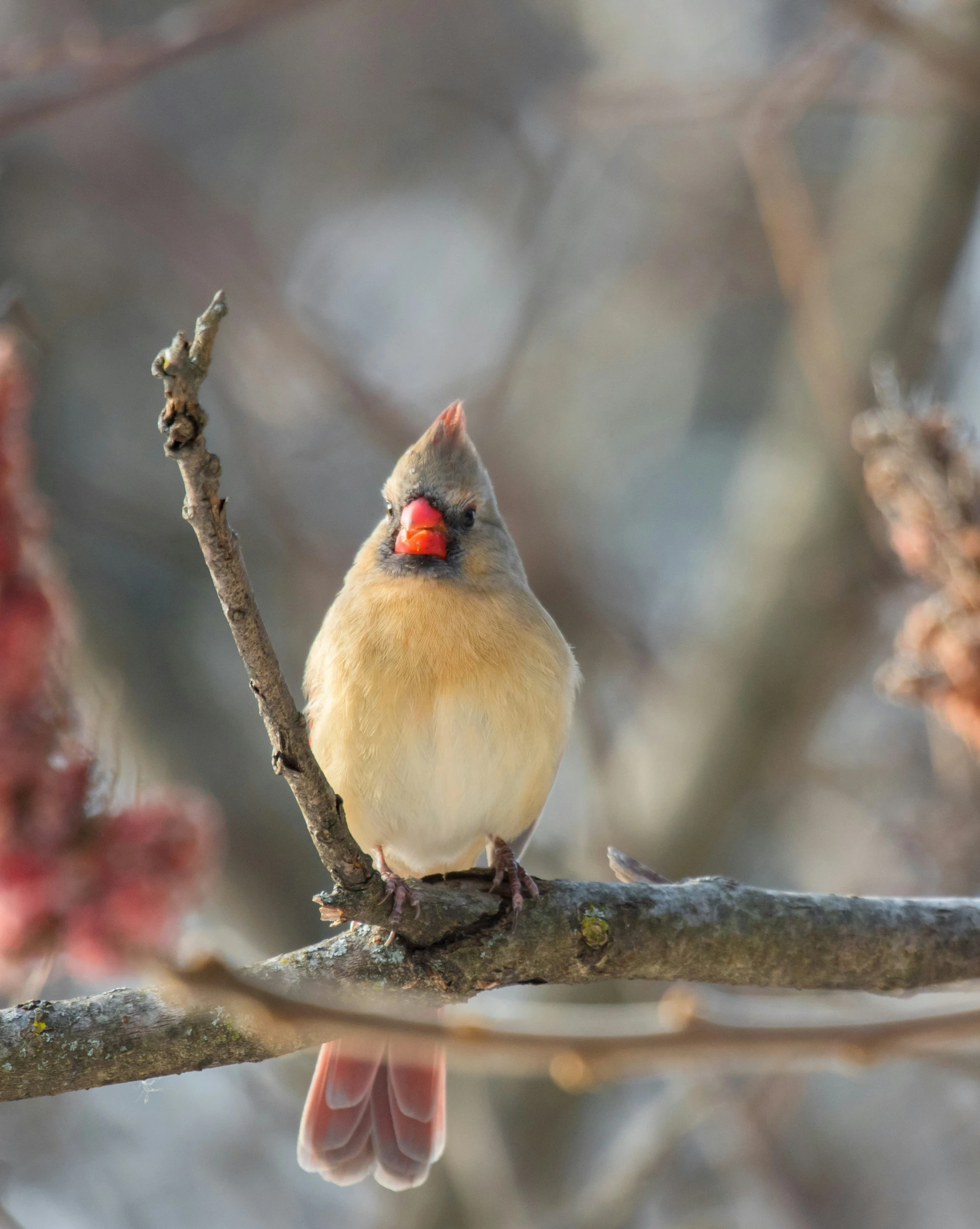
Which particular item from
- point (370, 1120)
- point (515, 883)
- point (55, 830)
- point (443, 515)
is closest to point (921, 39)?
point (443, 515)

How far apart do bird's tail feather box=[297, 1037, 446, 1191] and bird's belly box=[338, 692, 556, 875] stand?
1.56 feet

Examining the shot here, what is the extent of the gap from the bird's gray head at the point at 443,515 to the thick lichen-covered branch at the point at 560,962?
952 millimetres

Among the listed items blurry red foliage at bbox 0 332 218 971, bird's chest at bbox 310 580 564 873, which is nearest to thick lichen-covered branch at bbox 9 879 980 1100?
blurry red foliage at bbox 0 332 218 971

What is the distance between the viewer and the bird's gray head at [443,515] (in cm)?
280

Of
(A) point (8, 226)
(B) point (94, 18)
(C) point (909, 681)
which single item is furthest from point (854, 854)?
(B) point (94, 18)

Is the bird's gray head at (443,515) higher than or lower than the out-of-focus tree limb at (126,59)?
lower

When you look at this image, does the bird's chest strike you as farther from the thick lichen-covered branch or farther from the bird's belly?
the thick lichen-covered branch

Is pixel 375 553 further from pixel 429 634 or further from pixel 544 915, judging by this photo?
pixel 544 915

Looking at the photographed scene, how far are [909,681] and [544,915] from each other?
66cm

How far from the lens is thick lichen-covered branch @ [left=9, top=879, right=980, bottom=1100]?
1680mm

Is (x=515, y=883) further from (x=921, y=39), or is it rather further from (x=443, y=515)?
(x=921, y=39)

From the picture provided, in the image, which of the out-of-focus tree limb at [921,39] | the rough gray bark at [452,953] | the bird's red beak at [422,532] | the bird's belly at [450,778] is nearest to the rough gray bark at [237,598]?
the rough gray bark at [452,953]

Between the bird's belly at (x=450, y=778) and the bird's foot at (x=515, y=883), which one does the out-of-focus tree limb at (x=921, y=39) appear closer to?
the bird's belly at (x=450, y=778)

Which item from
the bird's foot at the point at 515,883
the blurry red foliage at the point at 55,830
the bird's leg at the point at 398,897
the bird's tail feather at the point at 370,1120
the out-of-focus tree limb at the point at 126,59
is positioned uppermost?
the out-of-focus tree limb at the point at 126,59
